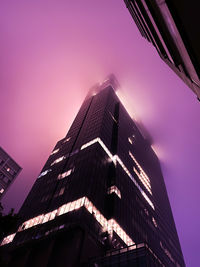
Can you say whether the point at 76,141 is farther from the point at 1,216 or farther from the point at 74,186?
the point at 1,216

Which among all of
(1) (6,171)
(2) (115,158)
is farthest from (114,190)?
(1) (6,171)

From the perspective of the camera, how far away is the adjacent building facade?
81.5m

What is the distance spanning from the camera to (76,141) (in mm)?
81000

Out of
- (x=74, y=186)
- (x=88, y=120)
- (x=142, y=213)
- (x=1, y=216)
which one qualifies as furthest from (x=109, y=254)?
(x=88, y=120)

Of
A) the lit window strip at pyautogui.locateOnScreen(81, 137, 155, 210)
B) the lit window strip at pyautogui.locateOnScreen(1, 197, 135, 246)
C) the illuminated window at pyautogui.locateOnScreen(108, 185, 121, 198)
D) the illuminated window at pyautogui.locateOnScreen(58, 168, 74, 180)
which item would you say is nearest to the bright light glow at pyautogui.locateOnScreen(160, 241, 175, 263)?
the lit window strip at pyautogui.locateOnScreen(81, 137, 155, 210)

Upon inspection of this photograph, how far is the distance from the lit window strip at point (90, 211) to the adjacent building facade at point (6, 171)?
3555 centimetres

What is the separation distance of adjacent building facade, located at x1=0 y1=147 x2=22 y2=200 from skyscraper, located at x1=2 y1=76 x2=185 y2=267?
22.5 metres

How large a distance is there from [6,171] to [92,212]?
56.4m

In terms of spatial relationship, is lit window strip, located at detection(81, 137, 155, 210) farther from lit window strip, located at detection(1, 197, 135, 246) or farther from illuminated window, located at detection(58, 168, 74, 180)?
lit window strip, located at detection(1, 197, 135, 246)

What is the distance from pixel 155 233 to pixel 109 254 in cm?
4720

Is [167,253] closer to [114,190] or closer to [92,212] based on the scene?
[114,190]

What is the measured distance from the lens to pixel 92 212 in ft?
152

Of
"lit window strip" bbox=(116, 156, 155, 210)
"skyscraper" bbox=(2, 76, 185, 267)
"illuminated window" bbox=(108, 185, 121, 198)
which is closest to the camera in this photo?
"skyscraper" bbox=(2, 76, 185, 267)

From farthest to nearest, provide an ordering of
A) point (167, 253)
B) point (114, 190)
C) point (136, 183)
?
point (136, 183) → point (167, 253) → point (114, 190)
